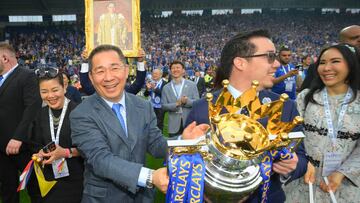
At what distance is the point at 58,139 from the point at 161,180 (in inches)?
65.8

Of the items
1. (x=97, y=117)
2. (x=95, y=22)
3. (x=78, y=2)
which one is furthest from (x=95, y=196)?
(x=78, y=2)

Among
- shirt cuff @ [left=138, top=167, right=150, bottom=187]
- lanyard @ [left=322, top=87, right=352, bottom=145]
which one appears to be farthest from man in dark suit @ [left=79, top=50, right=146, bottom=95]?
shirt cuff @ [left=138, top=167, right=150, bottom=187]

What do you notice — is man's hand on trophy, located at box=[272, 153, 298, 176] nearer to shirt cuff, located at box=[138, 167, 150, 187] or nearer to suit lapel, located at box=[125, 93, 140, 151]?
shirt cuff, located at box=[138, 167, 150, 187]

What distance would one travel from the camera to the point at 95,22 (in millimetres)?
5117

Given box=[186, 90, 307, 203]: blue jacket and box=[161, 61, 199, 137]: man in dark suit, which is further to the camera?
box=[161, 61, 199, 137]: man in dark suit

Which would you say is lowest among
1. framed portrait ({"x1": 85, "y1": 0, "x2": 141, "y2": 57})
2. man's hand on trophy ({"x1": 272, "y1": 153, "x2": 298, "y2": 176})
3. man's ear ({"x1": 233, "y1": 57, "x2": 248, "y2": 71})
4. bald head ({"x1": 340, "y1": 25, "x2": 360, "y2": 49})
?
man's hand on trophy ({"x1": 272, "y1": 153, "x2": 298, "y2": 176})

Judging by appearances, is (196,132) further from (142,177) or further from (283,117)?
(283,117)

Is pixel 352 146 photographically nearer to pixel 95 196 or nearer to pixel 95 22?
pixel 95 196

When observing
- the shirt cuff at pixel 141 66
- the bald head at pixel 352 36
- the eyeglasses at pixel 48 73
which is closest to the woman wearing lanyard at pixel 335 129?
the bald head at pixel 352 36

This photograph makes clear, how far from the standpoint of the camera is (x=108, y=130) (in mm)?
1904

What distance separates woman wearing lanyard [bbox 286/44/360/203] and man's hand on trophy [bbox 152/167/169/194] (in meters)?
1.35

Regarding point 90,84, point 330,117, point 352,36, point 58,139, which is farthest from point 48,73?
point 352,36

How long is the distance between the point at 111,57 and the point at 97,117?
0.36 m

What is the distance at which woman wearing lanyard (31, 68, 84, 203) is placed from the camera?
2.81 metres
